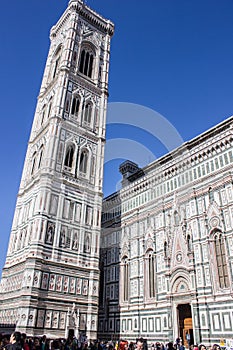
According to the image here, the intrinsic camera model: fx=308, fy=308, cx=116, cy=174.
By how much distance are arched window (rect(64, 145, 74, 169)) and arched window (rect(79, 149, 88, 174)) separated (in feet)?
3.14

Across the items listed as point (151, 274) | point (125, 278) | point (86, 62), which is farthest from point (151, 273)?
point (86, 62)

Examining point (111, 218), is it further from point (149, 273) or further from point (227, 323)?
point (227, 323)

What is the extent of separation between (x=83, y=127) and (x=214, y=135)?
37.5ft

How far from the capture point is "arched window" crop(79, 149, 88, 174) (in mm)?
25938

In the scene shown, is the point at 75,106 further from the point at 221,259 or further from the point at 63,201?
the point at 221,259

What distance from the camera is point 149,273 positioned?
22172 millimetres

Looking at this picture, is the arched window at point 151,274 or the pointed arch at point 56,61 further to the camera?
the pointed arch at point 56,61

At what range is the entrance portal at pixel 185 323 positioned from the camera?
18.2 m

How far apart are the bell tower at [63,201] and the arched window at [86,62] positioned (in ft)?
0.33

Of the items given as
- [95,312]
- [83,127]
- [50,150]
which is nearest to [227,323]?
[95,312]

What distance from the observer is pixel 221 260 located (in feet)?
57.7

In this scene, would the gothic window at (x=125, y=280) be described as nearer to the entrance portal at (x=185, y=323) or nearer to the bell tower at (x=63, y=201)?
the bell tower at (x=63, y=201)

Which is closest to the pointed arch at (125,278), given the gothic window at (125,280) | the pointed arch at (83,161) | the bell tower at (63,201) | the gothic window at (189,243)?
the gothic window at (125,280)

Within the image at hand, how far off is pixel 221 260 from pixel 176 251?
3.44 meters
